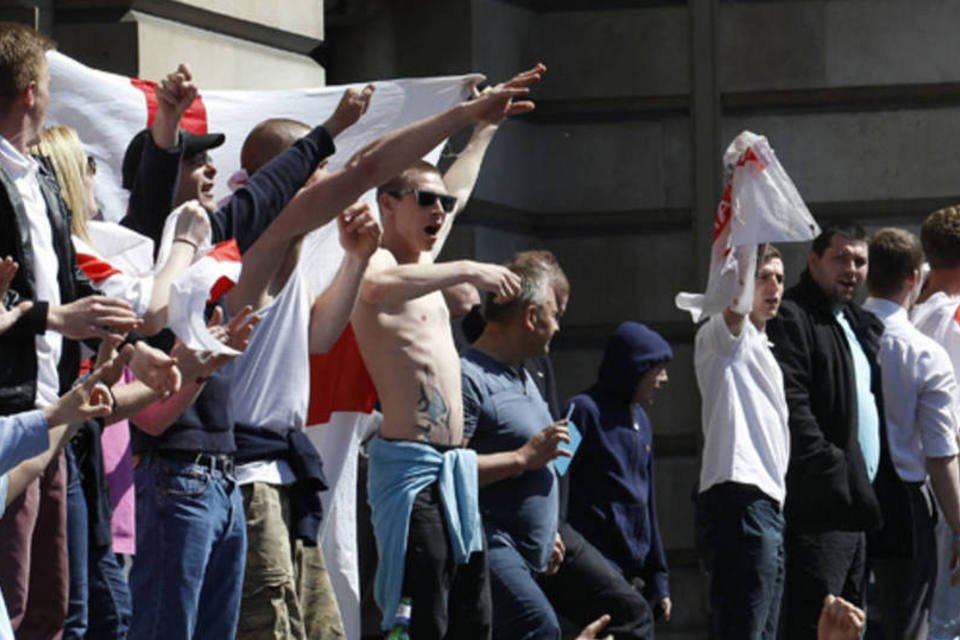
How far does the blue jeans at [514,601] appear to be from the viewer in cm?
921

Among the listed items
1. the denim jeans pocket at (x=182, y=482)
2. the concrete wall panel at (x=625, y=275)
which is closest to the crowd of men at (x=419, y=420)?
the denim jeans pocket at (x=182, y=482)

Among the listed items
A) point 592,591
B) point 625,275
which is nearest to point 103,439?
point 592,591

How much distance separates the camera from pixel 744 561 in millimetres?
10117

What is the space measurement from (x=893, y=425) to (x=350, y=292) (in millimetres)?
3511

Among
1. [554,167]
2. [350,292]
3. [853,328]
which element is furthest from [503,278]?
[554,167]

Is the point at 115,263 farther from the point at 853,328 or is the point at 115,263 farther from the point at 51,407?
the point at 853,328

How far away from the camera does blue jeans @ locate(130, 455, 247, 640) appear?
725 centimetres

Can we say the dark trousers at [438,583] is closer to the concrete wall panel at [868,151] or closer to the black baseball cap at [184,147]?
the black baseball cap at [184,147]

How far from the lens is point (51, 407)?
237 inches

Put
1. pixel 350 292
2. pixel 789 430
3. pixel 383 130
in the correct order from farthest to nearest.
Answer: pixel 789 430
pixel 383 130
pixel 350 292

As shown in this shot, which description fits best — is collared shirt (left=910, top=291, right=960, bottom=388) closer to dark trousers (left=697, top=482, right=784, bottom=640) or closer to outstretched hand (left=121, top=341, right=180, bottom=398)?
dark trousers (left=697, top=482, right=784, bottom=640)

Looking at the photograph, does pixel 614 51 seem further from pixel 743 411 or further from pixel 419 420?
pixel 419 420

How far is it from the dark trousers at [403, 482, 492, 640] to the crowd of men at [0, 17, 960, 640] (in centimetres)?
1

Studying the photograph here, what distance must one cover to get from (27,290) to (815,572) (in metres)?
4.77
